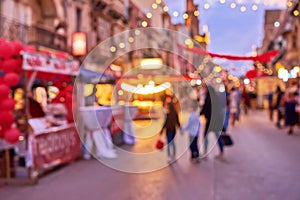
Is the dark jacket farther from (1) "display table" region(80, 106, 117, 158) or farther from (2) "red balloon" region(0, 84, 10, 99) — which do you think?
(2) "red balloon" region(0, 84, 10, 99)

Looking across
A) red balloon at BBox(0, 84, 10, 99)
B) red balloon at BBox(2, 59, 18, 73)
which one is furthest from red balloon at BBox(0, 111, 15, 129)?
red balloon at BBox(2, 59, 18, 73)

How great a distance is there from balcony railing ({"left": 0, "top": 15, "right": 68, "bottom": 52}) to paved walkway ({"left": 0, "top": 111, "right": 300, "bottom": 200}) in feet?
28.3

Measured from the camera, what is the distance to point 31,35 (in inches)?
700

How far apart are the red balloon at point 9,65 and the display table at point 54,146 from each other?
1.31 metres

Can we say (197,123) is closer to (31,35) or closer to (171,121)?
(171,121)

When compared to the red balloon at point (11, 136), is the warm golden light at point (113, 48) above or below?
above

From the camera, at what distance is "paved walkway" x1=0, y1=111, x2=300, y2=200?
604 centimetres

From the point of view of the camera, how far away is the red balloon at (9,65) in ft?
23.1

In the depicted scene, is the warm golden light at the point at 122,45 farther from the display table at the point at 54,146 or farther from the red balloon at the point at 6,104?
the red balloon at the point at 6,104

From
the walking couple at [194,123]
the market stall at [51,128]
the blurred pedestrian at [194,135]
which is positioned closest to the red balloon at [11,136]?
the market stall at [51,128]

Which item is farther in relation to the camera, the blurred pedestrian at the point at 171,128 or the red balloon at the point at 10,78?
the blurred pedestrian at the point at 171,128

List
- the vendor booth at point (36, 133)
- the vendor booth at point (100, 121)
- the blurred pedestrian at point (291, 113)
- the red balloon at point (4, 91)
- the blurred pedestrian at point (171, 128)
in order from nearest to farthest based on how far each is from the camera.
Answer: the red balloon at point (4, 91) → the vendor booth at point (36, 133) → the blurred pedestrian at point (171, 128) → the vendor booth at point (100, 121) → the blurred pedestrian at point (291, 113)

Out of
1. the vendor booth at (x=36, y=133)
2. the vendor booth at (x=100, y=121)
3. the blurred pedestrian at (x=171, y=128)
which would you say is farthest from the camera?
the vendor booth at (x=100, y=121)

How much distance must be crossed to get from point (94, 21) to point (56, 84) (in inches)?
667
